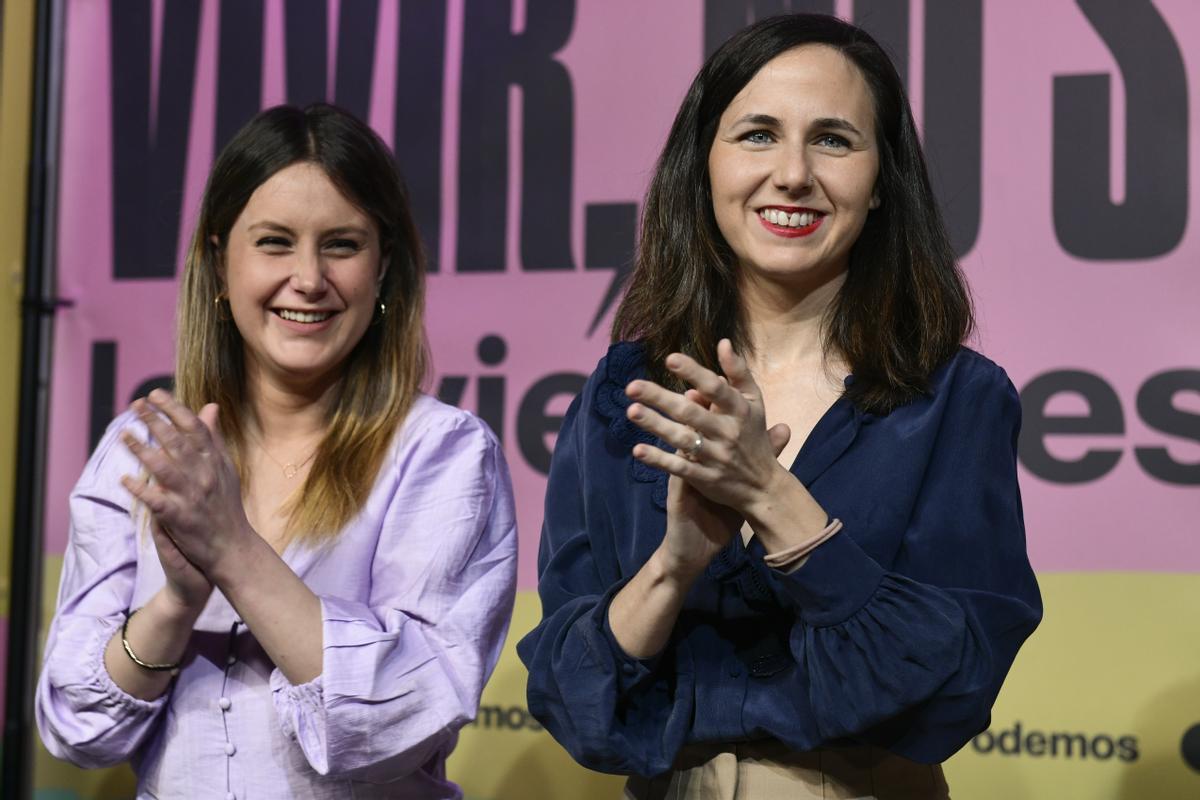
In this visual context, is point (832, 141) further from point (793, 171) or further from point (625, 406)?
point (625, 406)

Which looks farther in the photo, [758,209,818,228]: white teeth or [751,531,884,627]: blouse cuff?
[758,209,818,228]: white teeth

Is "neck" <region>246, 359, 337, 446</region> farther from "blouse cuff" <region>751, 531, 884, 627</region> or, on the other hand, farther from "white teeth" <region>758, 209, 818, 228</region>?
"blouse cuff" <region>751, 531, 884, 627</region>

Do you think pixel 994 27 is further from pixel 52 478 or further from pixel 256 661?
pixel 52 478

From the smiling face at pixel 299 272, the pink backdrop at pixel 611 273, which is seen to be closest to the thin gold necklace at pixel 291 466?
the smiling face at pixel 299 272

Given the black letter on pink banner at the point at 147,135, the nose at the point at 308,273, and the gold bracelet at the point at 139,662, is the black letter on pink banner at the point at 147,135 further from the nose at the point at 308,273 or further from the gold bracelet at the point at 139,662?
the gold bracelet at the point at 139,662

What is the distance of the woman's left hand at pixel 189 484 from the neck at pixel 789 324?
744 millimetres

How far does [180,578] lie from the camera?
199 cm

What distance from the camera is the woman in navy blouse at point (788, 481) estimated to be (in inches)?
64.9

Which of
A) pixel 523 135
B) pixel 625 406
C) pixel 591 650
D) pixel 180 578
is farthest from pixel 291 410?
pixel 523 135

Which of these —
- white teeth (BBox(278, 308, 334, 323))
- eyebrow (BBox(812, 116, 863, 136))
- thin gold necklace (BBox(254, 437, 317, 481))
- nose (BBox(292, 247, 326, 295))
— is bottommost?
thin gold necklace (BBox(254, 437, 317, 481))

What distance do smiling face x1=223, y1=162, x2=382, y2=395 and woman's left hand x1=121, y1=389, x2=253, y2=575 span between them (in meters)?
0.33

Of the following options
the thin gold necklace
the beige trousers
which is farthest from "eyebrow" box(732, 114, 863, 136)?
the thin gold necklace

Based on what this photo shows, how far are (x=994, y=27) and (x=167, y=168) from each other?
6.89 feet

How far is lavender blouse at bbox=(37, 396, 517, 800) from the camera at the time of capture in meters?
2.01
